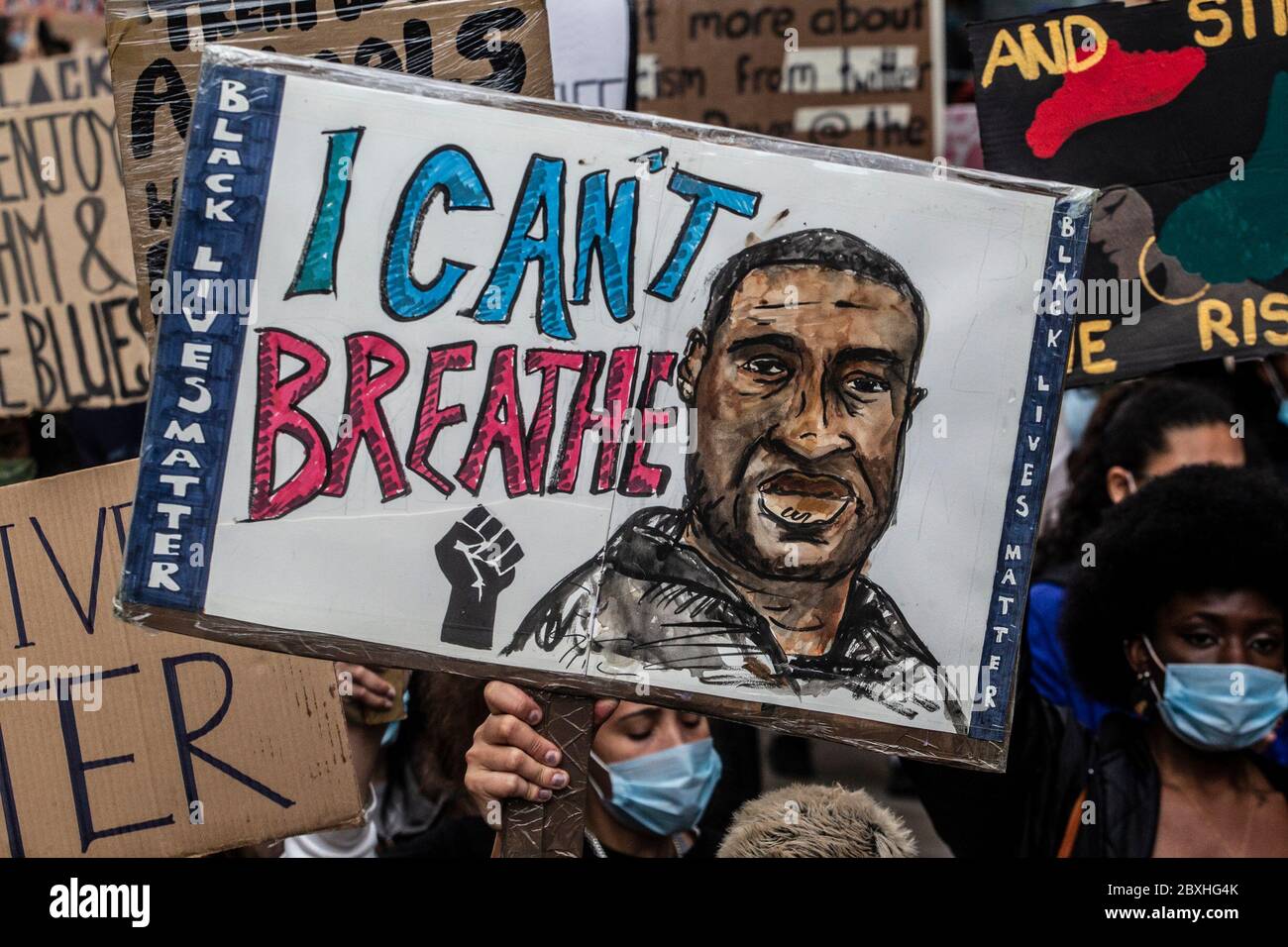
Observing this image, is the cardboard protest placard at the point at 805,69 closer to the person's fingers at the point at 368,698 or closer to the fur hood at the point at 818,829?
the person's fingers at the point at 368,698

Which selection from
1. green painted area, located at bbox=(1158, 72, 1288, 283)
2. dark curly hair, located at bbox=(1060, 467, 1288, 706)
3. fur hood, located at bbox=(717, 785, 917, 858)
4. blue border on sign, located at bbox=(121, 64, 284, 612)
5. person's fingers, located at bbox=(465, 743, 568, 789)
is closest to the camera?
blue border on sign, located at bbox=(121, 64, 284, 612)

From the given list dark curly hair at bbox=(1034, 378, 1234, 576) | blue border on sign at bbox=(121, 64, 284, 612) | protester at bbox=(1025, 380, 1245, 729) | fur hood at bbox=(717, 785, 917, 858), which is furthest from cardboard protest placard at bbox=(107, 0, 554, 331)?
dark curly hair at bbox=(1034, 378, 1234, 576)

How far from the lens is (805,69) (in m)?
4.32

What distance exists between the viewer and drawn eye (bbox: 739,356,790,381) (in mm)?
2082

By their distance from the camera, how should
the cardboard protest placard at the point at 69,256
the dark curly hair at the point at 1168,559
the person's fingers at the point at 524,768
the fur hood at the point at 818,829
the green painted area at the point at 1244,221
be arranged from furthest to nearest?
1. the cardboard protest placard at the point at 69,256
2. the dark curly hair at the point at 1168,559
3. the green painted area at the point at 1244,221
4. the fur hood at the point at 818,829
5. the person's fingers at the point at 524,768

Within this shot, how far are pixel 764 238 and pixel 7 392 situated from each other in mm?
2281

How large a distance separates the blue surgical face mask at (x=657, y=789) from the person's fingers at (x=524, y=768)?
2.79 feet

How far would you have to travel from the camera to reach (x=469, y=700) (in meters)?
2.90

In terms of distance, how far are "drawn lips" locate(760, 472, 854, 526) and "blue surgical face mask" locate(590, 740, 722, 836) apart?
1.01 meters

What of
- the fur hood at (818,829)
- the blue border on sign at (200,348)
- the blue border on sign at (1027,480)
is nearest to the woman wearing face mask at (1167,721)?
the fur hood at (818,829)

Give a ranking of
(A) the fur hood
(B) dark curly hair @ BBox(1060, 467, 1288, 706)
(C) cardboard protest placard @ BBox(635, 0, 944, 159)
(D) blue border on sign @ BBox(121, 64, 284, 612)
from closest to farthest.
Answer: (D) blue border on sign @ BBox(121, 64, 284, 612) < (A) the fur hood < (B) dark curly hair @ BBox(1060, 467, 1288, 706) < (C) cardboard protest placard @ BBox(635, 0, 944, 159)

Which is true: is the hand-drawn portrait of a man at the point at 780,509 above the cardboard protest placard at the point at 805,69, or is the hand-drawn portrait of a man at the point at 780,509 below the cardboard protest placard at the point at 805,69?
below

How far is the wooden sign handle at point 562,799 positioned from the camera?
209 cm

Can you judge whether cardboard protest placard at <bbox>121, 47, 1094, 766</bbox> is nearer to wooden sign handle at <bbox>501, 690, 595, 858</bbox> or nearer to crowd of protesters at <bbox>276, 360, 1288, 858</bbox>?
wooden sign handle at <bbox>501, 690, 595, 858</bbox>
